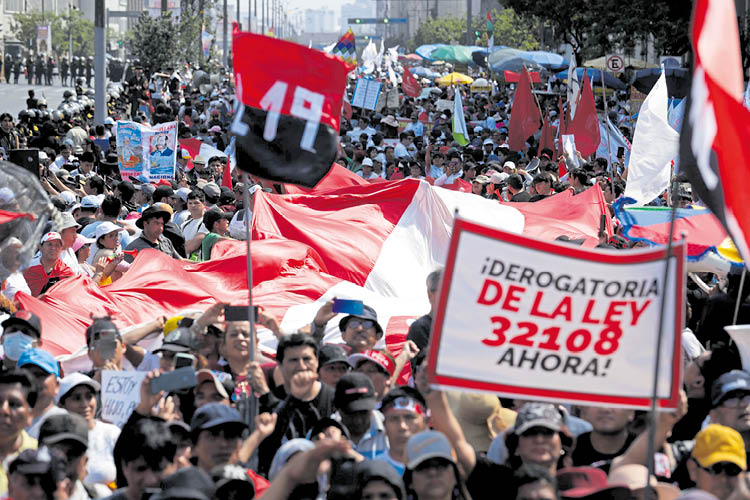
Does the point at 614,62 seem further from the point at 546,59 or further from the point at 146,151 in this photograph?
the point at 546,59

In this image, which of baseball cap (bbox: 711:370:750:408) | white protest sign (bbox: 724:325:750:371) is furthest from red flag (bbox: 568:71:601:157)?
baseball cap (bbox: 711:370:750:408)

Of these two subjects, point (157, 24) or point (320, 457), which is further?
point (157, 24)

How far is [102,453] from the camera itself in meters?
Result: 5.18

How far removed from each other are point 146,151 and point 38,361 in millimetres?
8932

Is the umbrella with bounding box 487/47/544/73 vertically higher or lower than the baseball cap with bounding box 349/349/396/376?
higher

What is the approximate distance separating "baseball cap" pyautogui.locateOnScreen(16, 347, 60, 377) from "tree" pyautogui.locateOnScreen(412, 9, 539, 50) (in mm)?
40805

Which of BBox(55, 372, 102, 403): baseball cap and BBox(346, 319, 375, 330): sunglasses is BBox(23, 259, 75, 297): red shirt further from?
BBox(55, 372, 102, 403): baseball cap

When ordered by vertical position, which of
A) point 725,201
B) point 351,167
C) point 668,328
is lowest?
point 351,167

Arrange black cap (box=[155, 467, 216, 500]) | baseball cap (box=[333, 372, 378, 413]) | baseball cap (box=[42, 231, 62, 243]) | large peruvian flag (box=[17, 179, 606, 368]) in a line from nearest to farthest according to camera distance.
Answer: black cap (box=[155, 467, 216, 500]) < baseball cap (box=[333, 372, 378, 413]) < large peruvian flag (box=[17, 179, 606, 368]) < baseball cap (box=[42, 231, 62, 243])

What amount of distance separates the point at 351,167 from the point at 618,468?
13.7 meters

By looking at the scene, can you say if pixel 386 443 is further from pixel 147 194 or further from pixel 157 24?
pixel 157 24

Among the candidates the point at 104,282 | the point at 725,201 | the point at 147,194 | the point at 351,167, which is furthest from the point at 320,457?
the point at 351,167

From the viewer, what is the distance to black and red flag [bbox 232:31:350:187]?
5.86m

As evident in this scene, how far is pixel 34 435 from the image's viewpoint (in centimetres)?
525
